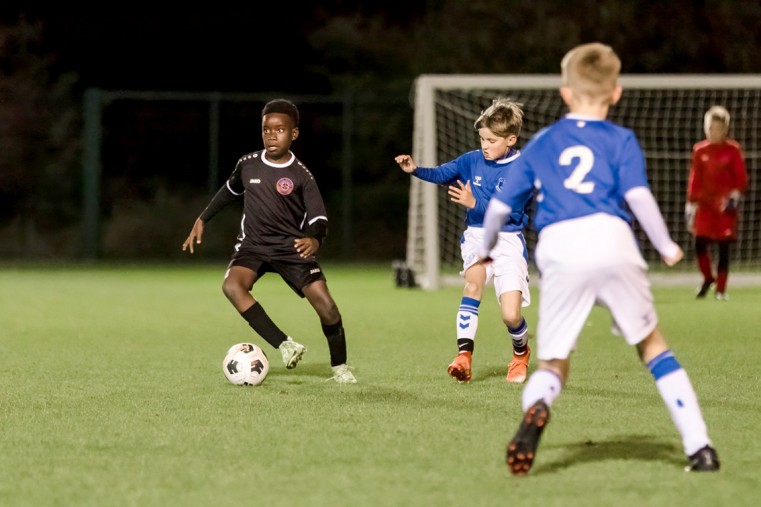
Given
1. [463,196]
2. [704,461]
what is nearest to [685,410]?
[704,461]

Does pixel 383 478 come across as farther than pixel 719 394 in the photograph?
No

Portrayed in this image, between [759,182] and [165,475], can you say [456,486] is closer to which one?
[165,475]

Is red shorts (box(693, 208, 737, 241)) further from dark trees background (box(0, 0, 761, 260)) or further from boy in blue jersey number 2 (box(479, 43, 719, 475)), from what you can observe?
dark trees background (box(0, 0, 761, 260))

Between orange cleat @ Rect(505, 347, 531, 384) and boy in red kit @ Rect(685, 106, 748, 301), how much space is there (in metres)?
6.47

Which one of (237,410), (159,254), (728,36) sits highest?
(728,36)

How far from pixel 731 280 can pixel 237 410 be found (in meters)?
A: 11.2

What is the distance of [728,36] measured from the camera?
77.6 feet

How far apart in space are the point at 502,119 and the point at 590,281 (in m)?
2.68

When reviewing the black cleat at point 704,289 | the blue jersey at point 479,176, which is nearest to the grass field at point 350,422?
the blue jersey at point 479,176

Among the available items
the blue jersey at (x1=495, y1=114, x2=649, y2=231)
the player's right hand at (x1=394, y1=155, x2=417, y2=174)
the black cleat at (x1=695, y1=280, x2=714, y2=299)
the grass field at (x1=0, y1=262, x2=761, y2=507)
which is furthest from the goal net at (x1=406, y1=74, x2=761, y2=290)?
the blue jersey at (x1=495, y1=114, x2=649, y2=231)

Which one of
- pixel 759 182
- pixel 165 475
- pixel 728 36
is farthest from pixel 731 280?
pixel 165 475

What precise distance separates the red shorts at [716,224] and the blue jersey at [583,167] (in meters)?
9.30

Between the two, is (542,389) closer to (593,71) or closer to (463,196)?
(593,71)

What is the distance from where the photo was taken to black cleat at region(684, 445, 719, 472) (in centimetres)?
464
